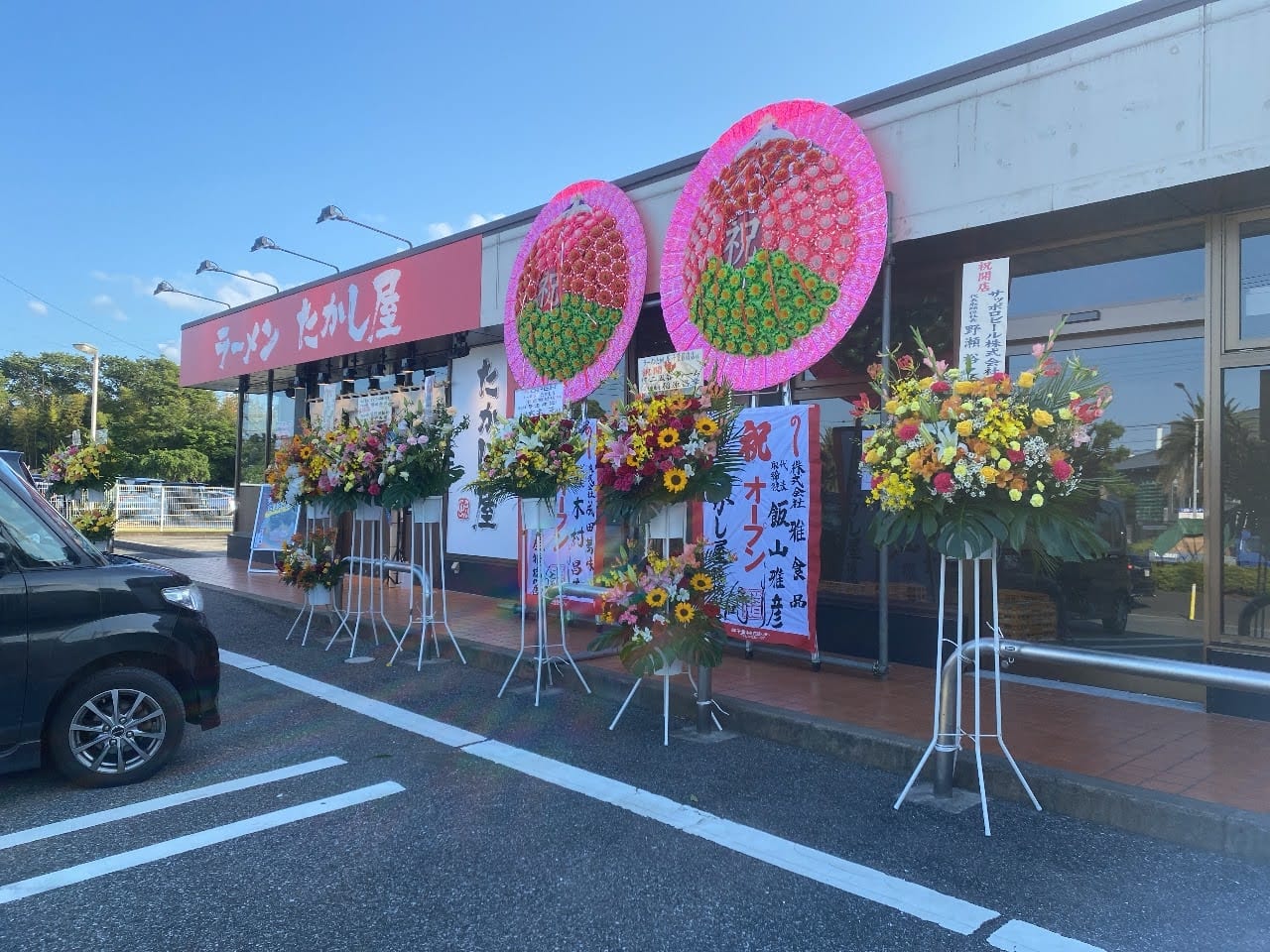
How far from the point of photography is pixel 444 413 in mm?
8203

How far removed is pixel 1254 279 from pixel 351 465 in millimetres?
7453

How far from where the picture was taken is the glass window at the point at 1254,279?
19.4 feet

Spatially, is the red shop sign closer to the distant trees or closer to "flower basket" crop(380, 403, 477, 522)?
"flower basket" crop(380, 403, 477, 522)

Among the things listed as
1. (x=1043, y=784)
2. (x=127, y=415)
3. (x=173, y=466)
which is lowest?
(x=1043, y=784)

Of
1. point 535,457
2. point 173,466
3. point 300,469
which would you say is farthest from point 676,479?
point 173,466

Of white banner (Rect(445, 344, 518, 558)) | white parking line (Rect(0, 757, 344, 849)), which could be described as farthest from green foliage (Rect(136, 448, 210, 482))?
white parking line (Rect(0, 757, 344, 849))

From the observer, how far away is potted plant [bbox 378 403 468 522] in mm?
8000

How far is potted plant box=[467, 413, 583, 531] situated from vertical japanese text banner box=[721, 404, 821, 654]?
140cm

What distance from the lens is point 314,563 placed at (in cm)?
918

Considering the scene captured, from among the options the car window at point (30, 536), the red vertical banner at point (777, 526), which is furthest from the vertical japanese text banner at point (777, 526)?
the car window at point (30, 536)

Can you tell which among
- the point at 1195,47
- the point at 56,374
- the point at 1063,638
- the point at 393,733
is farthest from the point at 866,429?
the point at 56,374

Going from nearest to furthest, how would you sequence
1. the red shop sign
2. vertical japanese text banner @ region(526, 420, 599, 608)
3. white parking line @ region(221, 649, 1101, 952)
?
white parking line @ region(221, 649, 1101, 952) < vertical japanese text banner @ region(526, 420, 599, 608) < the red shop sign

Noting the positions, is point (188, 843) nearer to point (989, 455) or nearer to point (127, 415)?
point (989, 455)

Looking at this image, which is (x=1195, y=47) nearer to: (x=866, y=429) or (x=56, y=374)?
(x=866, y=429)
